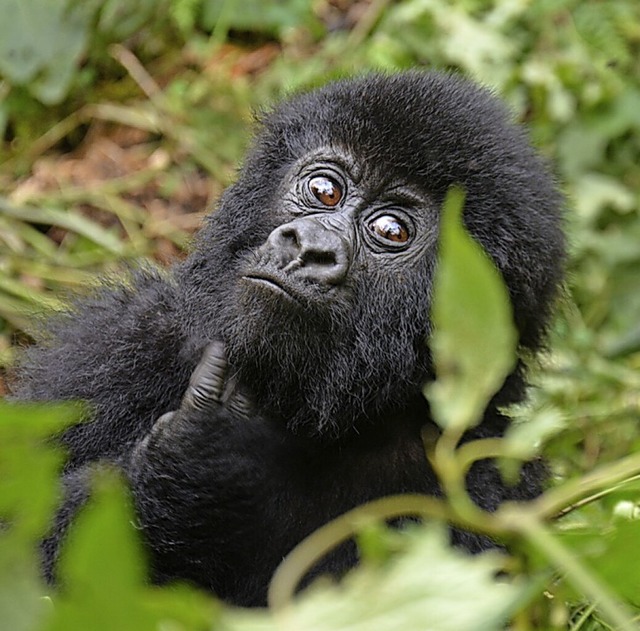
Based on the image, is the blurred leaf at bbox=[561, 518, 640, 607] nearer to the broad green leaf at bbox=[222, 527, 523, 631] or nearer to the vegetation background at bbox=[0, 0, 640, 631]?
the broad green leaf at bbox=[222, 527, 523, 631]

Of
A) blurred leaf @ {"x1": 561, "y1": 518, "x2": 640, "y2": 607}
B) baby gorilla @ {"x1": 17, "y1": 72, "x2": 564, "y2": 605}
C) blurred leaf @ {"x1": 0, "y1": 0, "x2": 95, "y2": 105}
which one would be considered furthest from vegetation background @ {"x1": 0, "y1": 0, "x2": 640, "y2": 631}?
blurred leaf @ {"x1": 561, "y1": 518, "x2": 640, "y2": 607}

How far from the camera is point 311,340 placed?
1993 mm

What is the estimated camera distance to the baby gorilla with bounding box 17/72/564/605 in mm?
2004

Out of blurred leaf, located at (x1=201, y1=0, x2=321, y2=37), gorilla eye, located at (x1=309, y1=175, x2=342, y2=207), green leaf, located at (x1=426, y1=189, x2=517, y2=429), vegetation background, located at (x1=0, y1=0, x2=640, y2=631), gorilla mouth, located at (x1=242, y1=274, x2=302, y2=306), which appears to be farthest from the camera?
blurred leaf, located at (x1=201, y1=0, x2=321, y2=37)

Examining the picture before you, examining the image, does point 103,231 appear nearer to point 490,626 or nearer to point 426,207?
point 426,207

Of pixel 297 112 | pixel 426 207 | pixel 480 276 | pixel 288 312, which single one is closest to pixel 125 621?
pixel 480 276

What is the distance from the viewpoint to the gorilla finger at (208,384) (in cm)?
206

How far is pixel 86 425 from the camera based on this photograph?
2.22 metres

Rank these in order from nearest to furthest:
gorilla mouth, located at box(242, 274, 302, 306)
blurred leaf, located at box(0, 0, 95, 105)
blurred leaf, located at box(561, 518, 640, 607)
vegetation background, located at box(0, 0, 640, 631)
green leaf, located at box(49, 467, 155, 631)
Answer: green leaf, located at box(49, 467, 155, 631) → blurred leaf, located at box(561, 518, 640, 607) → gorilla mouth, located at box(242, 274, 302, 306) → vegetation background, located at box(0, 0, 640, 631) → blurred leaf, located at box(0, 0, 95, 105)

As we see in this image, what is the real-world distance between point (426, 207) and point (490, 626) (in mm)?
1638

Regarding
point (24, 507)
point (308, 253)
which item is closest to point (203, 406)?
point (308, 253)

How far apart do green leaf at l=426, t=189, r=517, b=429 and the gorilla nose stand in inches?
49.4

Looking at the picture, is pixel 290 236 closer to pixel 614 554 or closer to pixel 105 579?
pixel 614 554

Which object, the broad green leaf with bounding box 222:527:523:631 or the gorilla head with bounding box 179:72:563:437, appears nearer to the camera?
the broad green leaf with bounding box 222:527:523:631
